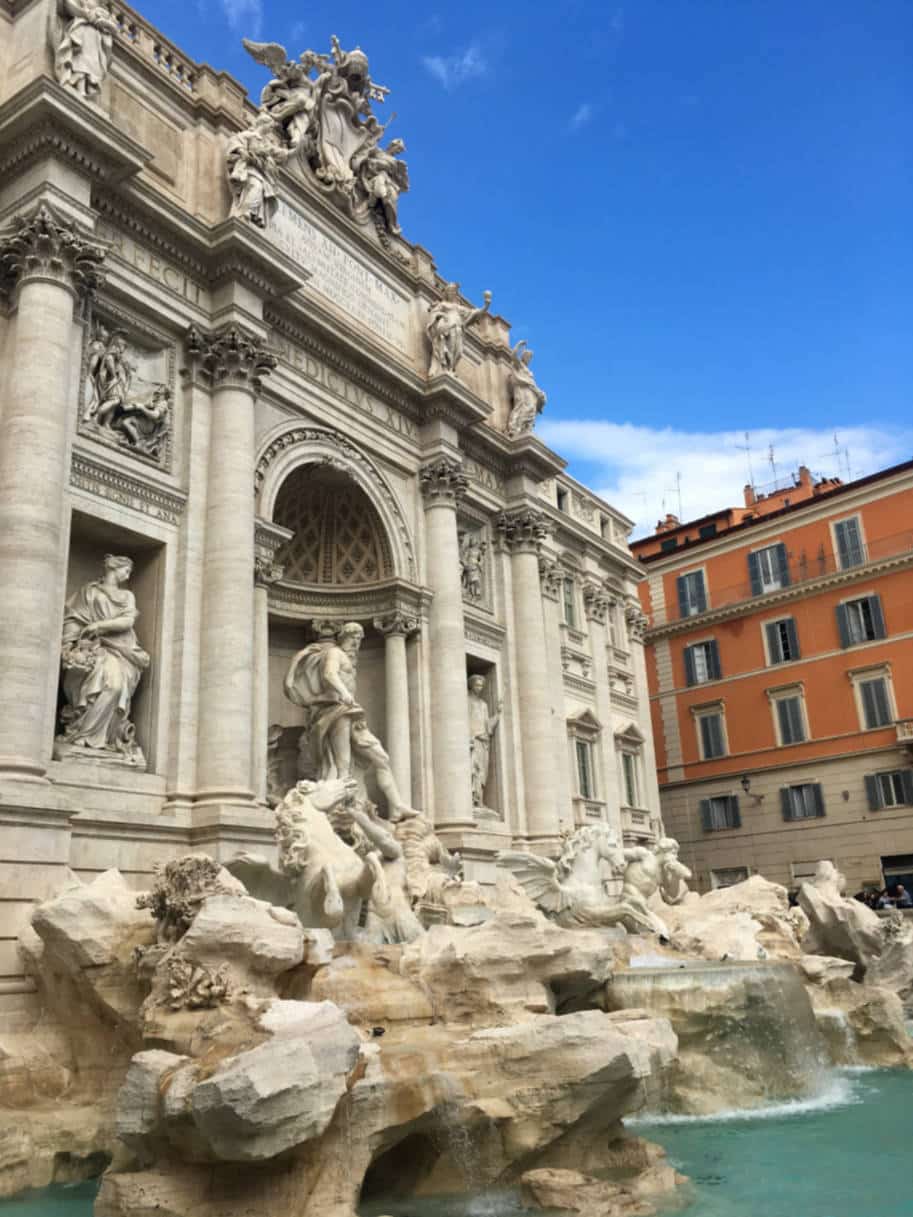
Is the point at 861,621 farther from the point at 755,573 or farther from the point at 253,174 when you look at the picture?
the point at 253,174

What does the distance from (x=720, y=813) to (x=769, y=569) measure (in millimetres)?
7931

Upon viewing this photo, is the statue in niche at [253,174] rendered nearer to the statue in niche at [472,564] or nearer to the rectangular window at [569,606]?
the statue in niche at [472,564]

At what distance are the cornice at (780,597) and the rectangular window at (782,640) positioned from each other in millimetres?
616

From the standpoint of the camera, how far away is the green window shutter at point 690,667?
114 feet

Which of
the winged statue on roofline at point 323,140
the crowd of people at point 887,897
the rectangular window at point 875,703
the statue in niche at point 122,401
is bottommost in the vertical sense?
the crowd of people at point 887,897

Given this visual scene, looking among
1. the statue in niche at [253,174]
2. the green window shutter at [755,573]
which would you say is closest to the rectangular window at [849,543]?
the green window shutter at [755,573]

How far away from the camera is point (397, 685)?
18.6 metres

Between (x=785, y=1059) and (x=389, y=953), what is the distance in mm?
4620

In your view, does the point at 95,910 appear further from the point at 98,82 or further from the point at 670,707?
the point at 670,707

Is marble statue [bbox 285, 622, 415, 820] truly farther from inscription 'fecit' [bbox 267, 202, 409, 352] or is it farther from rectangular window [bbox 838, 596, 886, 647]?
rectangular window [bbox 838, 596, 886, 647]

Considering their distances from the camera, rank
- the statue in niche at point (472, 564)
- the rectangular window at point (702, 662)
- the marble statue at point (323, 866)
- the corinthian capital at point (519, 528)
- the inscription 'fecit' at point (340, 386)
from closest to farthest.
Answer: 1. the marble statue at point (323, 866)
2. the inscription 'fecit' at point (340, 386)
3. the statue in niche at point (472, 564)
4. the corinthian capital at point (519, 528)
5. the rectangular window at point (702, 662)

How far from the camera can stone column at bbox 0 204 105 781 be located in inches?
450

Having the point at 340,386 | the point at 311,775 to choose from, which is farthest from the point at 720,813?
the point at 340,386

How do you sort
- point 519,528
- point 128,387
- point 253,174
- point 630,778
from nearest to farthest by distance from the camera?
1. point 128,387
2. point 253,174
3. point 519,528
4. point 630,778
